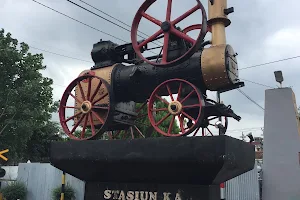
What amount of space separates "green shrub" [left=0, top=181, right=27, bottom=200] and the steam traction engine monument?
9919 millimetres

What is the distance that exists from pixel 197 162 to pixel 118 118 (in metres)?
2.36

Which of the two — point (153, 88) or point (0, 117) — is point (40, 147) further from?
point (153, 88)

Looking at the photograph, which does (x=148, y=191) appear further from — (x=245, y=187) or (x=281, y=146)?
(x=245, y=187)

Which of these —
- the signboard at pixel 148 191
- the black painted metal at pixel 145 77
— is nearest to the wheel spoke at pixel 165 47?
the black painted metal at pixel 145 77

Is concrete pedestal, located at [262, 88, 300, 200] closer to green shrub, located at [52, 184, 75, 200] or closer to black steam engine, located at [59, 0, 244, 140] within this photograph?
black steam engine, located at [59, 0, 244, 140]

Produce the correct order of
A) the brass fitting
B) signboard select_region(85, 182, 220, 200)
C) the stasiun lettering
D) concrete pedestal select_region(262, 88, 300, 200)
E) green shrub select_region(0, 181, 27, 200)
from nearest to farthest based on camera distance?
1. signboard select_region(85, 182, 220, 200)
2. the stasiun lettering
3. the brass fitting
4. concrete pedestal select_region(262, 88, 300, 200)
5. green shrub select_region(0, 181, 27, 200)

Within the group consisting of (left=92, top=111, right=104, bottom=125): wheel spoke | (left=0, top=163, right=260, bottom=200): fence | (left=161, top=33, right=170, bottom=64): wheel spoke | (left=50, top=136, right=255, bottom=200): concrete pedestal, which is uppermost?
(left=161, top=33, right=170, bottom=64): wheel spoke

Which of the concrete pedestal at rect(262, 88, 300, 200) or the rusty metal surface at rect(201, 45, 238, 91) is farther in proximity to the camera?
the concrete pedestal at rect(262, 88, 300, 200)

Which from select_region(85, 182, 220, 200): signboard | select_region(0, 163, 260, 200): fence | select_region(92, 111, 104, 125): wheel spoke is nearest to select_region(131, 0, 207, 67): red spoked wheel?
select_region(92, 111, 104, 125): wheel spoke

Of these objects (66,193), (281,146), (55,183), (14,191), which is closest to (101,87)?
(281,146)

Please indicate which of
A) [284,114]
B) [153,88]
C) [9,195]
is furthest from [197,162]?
[9,195]

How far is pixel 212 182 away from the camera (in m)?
5.41

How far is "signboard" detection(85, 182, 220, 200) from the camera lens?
547 centimetres

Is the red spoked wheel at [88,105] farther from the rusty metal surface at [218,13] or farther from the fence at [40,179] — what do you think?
the fence at [40,179]
